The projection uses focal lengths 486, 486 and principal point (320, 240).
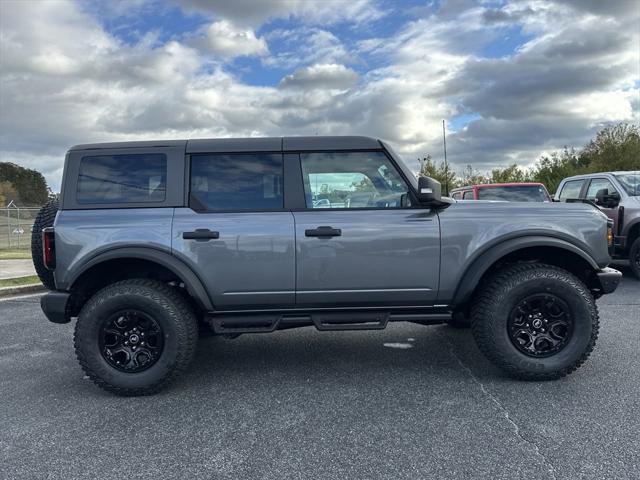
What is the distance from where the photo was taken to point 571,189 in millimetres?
9750

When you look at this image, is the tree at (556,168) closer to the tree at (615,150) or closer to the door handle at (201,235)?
the tree at (615,150)

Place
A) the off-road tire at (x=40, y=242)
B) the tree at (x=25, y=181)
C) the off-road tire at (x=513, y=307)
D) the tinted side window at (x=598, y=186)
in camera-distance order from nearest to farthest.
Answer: the off-road tire at (x=513, y=307) < the off-road tire at (x=40, y=242) < the tinted side window at (x=598, y=186) < the tree at (x=25, y=181)

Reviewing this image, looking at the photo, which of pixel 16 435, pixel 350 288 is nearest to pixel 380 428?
pixel 350 288

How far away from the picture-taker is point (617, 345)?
457 centimetres

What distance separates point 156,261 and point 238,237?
0.63 m

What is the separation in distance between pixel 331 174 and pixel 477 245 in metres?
1.26

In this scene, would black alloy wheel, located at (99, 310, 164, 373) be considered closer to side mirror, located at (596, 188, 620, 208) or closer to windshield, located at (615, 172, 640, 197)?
side mirror, located at (596, 188, 620, 208)

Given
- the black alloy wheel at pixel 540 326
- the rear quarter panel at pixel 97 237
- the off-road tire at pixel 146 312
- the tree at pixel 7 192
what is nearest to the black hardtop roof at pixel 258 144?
the rear quarter panel at pixel 97 237

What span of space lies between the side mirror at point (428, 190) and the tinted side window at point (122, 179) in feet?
6.46

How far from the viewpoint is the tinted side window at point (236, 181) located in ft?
12.5

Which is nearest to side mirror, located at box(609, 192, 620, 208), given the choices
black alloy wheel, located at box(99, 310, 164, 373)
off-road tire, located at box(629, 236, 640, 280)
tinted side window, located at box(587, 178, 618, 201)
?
tinted side window, located at box(587, 178, 618, 201)

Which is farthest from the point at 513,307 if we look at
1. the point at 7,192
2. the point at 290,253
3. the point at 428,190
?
the point at 7,192

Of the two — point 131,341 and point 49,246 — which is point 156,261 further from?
point 49,246

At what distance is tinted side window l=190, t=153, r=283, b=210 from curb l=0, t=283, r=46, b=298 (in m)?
6.31
